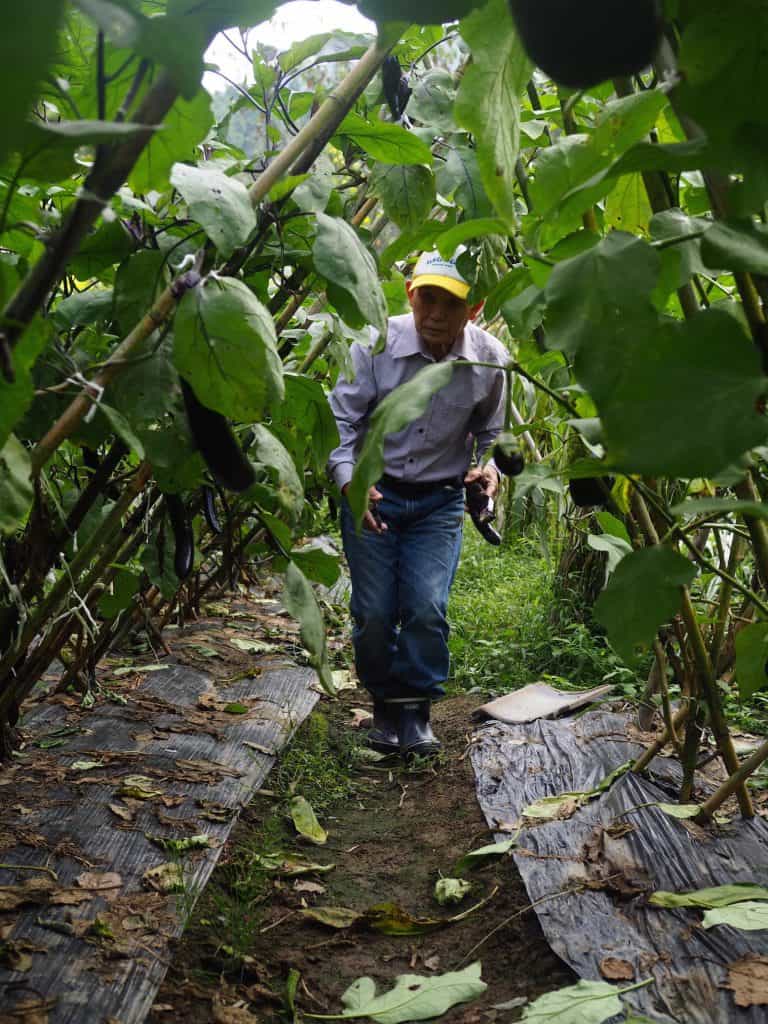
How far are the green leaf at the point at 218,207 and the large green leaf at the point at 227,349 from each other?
44mm

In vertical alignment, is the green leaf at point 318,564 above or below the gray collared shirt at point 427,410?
above

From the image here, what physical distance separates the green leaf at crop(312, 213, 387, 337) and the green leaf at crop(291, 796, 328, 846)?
1.50m

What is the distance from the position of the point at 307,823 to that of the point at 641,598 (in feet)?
5.15

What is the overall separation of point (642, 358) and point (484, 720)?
2.75 m

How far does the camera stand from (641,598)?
102 centimetres

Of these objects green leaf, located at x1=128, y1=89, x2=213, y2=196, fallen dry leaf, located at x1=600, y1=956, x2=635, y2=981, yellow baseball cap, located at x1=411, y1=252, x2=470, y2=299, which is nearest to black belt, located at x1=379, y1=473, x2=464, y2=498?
yellow baseball cap, located at x1=411, y1=252, x2=470, y2=299

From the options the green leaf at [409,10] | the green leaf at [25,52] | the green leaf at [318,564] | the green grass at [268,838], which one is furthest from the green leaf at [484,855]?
the green leaf at [25,52]

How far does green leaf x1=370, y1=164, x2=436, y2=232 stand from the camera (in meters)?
1.50

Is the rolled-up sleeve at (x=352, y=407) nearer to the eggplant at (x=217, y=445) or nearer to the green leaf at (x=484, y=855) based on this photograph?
the green leaf at (x=484, y=855)

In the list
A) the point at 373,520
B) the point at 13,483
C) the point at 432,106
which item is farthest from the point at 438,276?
the point at 13,483

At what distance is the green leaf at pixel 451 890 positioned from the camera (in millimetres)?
2023

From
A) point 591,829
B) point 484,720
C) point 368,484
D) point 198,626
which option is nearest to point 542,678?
point 484,720

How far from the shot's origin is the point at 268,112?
1458mm

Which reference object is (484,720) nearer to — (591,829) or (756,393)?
(591,829)
